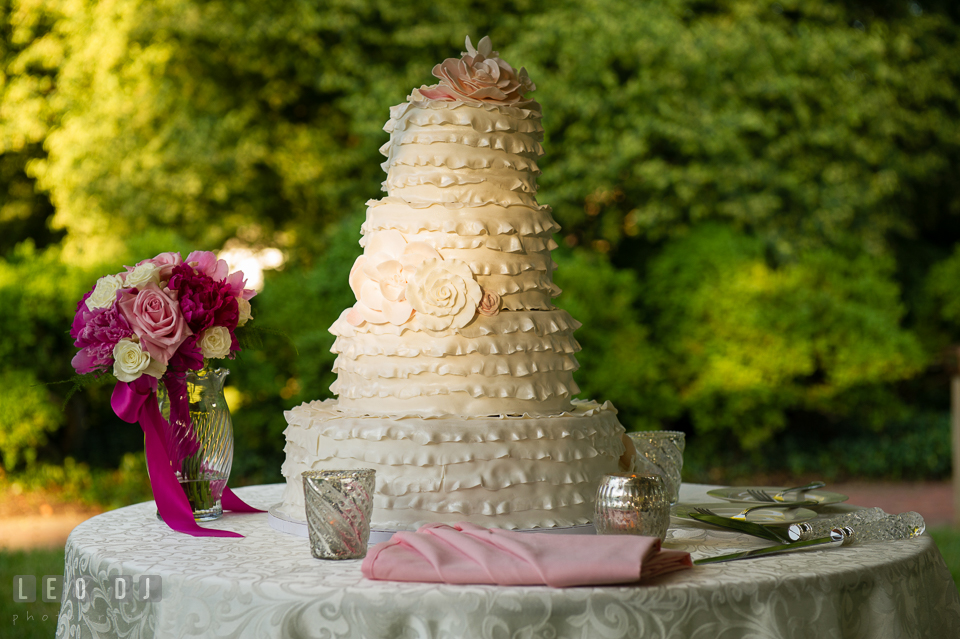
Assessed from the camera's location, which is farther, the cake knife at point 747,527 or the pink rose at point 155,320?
the pink rose at point 155,320

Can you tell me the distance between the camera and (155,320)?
2602 millimetres

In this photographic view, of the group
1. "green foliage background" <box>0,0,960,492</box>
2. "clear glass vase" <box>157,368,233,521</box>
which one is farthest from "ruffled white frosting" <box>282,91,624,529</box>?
"green foliage background" <box>0,0,960,492</box>

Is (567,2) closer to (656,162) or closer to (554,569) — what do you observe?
(656,162)

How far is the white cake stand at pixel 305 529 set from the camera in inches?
93.4

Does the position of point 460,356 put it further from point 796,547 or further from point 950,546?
point 950,546

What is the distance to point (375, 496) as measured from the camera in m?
2.44

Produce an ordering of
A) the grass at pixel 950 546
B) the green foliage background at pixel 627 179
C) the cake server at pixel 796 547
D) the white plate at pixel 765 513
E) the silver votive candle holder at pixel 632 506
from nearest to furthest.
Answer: the cake server at pixel 796 547 < the silver votive candle holder at pixel 632 506 < the white plate at pixel 765 513 < the grass at pixel 950 546 < the green foliage background at pixel 627 179

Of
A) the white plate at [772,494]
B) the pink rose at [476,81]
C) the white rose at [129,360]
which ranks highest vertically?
the pink rose at [476,81]

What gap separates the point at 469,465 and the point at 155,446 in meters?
1.00

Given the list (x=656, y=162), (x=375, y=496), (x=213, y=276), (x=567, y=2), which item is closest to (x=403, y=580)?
(x=375, y=496)

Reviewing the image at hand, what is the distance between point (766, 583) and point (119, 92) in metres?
10.4

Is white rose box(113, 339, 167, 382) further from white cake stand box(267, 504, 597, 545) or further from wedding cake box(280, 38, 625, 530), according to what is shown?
white cake stand box(267, 504, 597, 545)

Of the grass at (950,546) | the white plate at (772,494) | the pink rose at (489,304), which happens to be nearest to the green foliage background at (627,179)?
the grass at (950,546)

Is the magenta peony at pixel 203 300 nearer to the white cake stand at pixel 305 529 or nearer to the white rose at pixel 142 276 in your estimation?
the white rose at pixel 142 276
